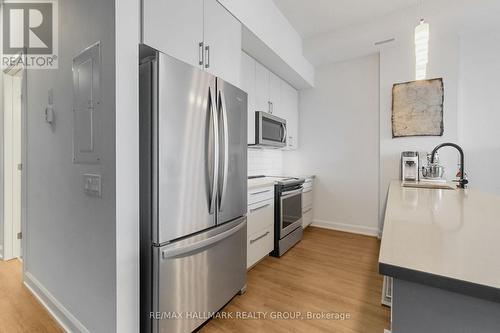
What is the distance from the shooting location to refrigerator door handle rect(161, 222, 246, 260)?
1312 mm

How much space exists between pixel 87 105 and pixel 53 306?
1497 mm

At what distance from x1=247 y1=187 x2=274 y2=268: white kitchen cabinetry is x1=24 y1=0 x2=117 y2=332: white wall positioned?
1.24 m

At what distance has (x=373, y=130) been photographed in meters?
3.61

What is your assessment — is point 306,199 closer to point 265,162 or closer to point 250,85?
point 265,162

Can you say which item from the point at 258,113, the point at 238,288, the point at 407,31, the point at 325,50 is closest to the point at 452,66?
the point at 407,31

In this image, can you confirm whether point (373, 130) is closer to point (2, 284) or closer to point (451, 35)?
point (451, 35)

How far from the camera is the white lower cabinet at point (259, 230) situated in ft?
7.51

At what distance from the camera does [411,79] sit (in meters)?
3.24

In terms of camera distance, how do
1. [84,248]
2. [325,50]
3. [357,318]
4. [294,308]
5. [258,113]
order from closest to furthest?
[84,248] < [357,318] < [294,308] < [258,113] < [325,50]

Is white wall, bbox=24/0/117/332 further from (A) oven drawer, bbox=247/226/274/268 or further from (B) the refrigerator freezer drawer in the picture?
(A) oven drawer, bbox=247/226/274/268

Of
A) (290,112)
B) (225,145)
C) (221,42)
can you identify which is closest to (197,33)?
(221,42)

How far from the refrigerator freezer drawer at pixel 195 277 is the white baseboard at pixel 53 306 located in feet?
1.82

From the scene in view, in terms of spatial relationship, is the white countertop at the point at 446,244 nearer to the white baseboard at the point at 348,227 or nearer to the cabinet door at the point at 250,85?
the cabinet door at the point at 250,85

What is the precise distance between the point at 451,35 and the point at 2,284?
5586mm
